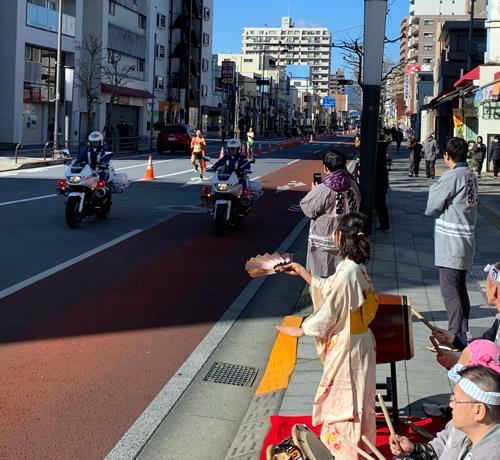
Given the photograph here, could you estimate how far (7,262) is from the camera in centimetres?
1040

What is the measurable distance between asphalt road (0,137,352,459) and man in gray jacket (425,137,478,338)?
95.3 inches

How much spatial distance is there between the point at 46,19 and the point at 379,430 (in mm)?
45162

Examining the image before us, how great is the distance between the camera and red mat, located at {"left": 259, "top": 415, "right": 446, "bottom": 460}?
4.49m

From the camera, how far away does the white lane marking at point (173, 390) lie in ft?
15.3

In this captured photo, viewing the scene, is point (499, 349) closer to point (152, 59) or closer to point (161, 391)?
point (161, 391)

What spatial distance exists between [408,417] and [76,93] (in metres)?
48.6

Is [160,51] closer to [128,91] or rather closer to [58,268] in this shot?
[128,91]

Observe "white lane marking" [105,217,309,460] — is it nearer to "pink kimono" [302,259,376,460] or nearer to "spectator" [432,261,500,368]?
"pink kimono" [302,259,376,460]

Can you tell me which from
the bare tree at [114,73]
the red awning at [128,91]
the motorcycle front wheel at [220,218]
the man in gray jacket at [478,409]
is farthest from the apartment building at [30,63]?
the man in gray jacket at [478,409]

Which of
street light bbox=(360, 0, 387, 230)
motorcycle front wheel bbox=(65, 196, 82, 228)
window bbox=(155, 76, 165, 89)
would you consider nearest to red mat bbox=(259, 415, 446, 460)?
street light bbox=(360, 0, 387, 230)

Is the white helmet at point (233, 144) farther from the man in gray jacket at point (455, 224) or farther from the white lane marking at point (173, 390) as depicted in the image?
the man in gray jacket at point (455, 224)

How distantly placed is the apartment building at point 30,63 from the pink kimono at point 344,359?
36.2 m

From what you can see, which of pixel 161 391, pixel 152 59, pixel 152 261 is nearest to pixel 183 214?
pixel 152 261

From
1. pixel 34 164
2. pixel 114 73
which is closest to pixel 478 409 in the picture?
pixel 34 164
